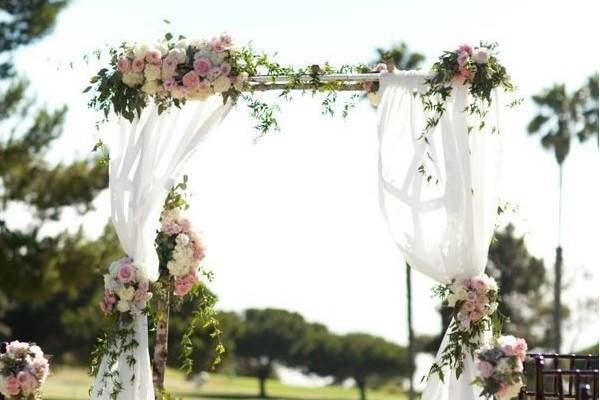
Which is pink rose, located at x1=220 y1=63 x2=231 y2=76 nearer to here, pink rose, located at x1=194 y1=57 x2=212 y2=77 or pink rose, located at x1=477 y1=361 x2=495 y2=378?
→ pink rose, located at x1=194 y1=57 x2=212 y2=77

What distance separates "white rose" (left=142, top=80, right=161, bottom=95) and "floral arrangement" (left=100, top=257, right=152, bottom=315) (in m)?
0.98

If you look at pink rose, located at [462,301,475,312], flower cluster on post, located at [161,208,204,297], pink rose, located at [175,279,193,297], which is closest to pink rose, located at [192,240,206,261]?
flower cluster on post, located at [161,208,204,297]

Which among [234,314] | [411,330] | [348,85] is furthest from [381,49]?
[234,314]

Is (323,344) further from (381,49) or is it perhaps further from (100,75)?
(100,75)

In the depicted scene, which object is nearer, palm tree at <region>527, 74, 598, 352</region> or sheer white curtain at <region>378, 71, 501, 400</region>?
sheer white curtain at <region>378, 71, 501, 400</region>

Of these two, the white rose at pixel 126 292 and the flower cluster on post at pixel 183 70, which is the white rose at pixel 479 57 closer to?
the flower cluster on post at pixel 183 70

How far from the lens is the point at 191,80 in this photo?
6371 mm

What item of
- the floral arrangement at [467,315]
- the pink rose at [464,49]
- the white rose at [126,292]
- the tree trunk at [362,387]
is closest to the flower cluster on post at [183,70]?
the white rose at [126,292]

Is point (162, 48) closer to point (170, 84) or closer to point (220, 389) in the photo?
point (170, 84)

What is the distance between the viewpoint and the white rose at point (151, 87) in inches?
253

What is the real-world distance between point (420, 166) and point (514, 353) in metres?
1.21

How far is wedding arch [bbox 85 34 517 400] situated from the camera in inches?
240

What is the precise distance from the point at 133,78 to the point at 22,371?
70.5 inches

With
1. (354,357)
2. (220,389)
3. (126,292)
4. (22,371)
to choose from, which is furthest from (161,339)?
(354,357)
